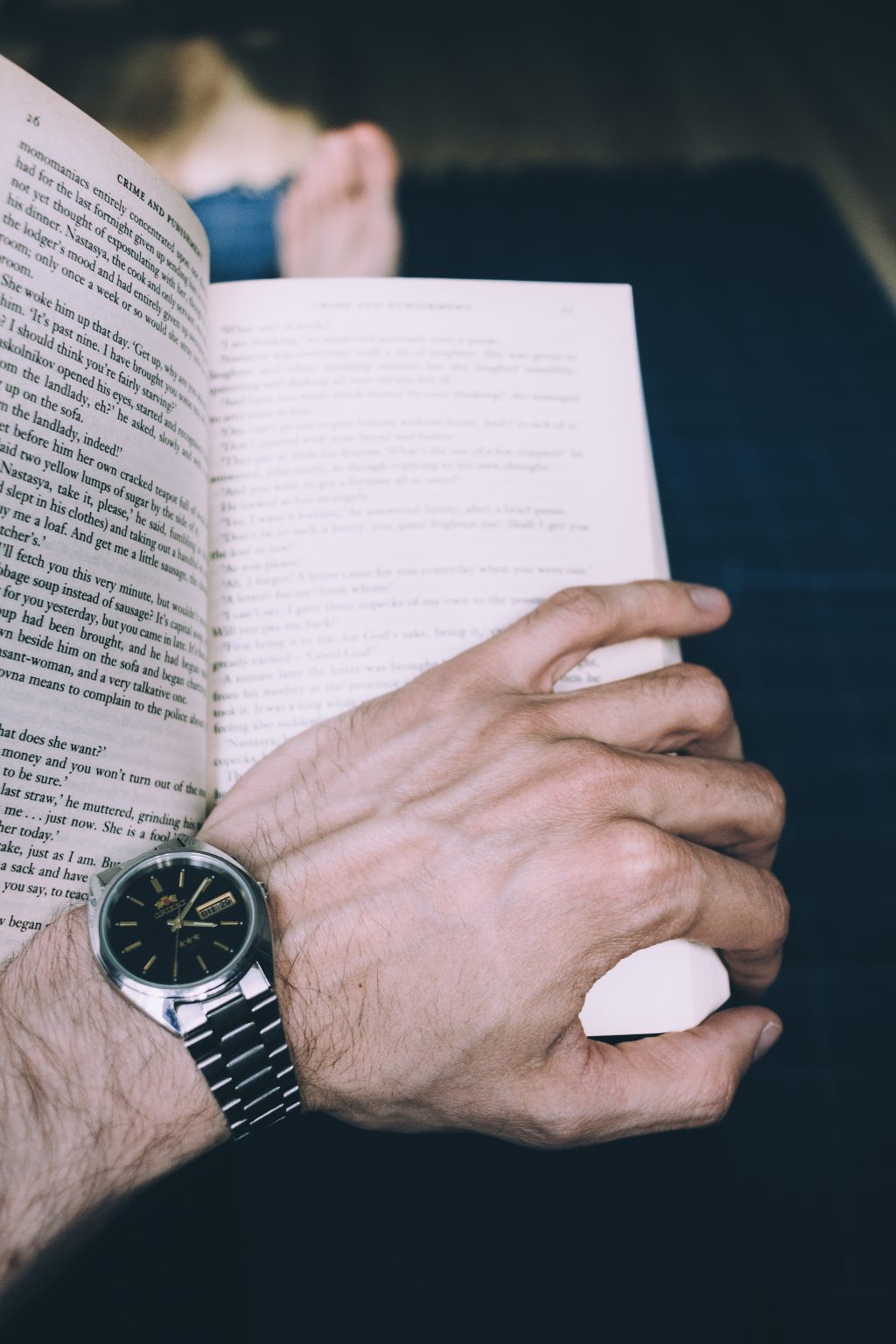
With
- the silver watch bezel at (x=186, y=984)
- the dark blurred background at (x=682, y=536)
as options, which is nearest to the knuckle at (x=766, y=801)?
the dark blurred background at (x=682, y=536)

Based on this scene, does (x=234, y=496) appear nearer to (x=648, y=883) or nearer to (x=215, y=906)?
(x=215, y=906)

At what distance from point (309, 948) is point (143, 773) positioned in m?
0.17

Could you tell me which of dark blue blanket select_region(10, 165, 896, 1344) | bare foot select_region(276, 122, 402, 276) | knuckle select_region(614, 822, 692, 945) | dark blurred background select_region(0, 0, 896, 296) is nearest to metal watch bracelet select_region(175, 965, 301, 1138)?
dark blue blanket select_region(10, 165, 896, 1344)

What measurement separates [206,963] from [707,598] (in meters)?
0.46

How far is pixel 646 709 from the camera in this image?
0.61 m

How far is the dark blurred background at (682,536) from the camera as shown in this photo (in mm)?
562

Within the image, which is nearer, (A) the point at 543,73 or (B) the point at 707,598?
(B) the point at 707,598

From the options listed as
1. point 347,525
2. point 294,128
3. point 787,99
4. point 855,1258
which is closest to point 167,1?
point 294,128

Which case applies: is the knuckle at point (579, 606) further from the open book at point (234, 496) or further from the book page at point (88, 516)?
the book page at point (88, 516)

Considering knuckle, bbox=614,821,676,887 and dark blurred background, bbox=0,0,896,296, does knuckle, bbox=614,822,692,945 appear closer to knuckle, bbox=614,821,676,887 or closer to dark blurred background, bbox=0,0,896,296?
knuckle, bbox=614,821,676,887

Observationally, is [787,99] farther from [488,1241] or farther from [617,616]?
[488,1241]

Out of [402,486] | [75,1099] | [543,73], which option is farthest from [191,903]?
[543,73]

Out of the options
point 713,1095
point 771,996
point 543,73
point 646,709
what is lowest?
point 771,996

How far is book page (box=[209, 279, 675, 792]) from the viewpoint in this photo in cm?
64
